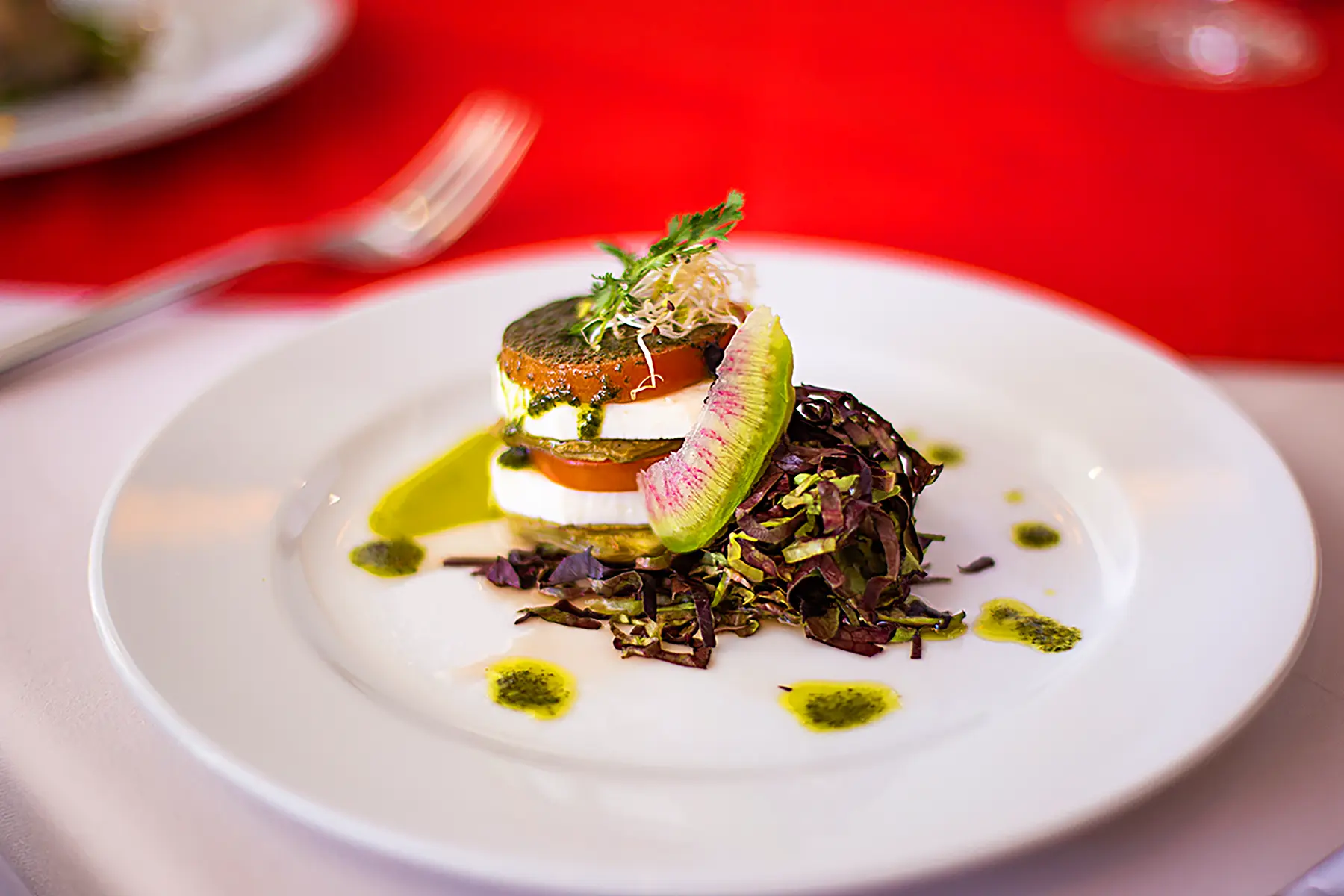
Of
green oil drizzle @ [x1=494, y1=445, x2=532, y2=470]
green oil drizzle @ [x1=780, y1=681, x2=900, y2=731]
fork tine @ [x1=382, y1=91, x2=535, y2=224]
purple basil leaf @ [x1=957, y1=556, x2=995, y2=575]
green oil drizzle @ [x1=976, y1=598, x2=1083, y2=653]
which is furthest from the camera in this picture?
fork tine @ [x1=382, y1=91, x2=535, y2=224]

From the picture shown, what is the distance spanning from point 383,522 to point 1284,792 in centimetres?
163

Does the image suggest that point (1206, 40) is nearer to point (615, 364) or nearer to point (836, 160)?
point (836, 160)

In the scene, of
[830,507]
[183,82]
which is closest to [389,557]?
[830,507]

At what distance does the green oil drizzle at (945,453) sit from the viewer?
8.01ft

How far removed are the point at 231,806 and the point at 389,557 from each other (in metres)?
0.74

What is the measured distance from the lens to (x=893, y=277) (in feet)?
9.32

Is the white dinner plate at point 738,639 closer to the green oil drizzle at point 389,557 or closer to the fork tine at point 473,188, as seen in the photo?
the green oil drizzle at point 389,557

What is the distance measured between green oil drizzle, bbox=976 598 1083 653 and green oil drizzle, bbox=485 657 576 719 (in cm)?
70

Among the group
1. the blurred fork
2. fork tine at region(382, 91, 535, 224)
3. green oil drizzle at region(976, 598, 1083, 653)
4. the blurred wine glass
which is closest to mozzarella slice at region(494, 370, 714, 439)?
green oil drizzle at region(976, 598, 1083, 653)


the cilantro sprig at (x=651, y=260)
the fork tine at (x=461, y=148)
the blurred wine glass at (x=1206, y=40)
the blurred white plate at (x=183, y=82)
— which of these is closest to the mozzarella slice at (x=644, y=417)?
the cilantro sprig at (x=651, y=260)

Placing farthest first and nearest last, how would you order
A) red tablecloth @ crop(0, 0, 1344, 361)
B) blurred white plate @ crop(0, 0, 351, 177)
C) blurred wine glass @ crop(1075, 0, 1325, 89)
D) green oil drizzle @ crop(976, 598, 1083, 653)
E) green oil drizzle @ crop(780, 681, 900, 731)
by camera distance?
1. blurred wine glass @ crop(1075, 0, 1325, 89)
2. blurred white plate @ crop(0, 0, 351, 177)
3. red tablecloth @ crop(0, 0, 1344, 361)
4. green oil drizzle @ crop(976, 598, 1083, 653)
5. green oil drizzle @ crop(780, 681, 900, 731)

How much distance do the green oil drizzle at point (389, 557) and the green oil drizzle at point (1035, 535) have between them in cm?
114

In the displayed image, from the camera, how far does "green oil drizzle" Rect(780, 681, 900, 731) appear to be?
176 cm

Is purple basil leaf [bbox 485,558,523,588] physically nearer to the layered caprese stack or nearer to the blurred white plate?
the layered caprese stack
